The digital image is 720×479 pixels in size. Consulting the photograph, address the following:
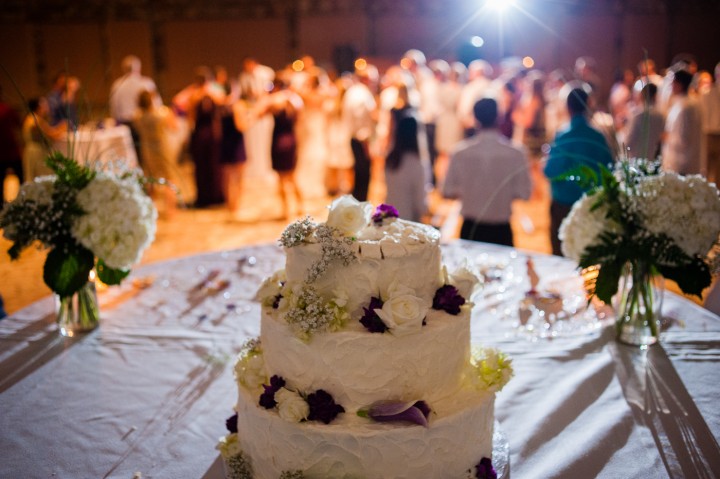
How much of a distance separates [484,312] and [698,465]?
1.28m

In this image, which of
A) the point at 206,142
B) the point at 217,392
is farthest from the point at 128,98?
the point at 217,392

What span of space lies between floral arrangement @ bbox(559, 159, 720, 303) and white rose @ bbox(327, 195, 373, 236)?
1.13 metres

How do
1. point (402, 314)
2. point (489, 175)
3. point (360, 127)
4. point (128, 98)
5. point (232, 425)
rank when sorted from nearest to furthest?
point (402, 314)
point (232, 425)
point (489, 175)
point (360, 127)
point (128, 98)

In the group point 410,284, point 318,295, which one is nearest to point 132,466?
point 318,295

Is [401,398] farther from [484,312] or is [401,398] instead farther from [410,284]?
[484,312]

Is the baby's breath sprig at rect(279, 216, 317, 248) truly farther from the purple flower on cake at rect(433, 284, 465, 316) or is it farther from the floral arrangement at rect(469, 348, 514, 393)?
the floral arrangement at rect(469, 348, 514, 393)

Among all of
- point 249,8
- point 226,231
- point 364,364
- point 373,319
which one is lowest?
point 226,231

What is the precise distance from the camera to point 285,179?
7.65 metres

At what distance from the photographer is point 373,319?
1873 mm

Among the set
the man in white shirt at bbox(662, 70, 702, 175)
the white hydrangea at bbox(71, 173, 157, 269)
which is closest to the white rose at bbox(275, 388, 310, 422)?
the white hydrangea at bbox(71, 173, 157, 269)

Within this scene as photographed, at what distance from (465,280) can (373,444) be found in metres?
0.54

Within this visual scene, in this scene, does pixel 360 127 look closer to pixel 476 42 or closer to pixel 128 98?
pixel 128 98

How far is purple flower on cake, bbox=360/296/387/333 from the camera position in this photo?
1868 mm

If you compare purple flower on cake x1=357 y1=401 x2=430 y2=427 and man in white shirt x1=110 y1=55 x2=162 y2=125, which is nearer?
purple flower on cake x1=357 y1=401 x2=430 y2=427
